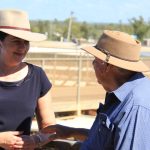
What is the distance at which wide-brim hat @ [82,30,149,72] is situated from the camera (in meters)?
2.53

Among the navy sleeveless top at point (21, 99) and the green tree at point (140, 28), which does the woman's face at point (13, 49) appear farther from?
the green tree at point (140, 28)

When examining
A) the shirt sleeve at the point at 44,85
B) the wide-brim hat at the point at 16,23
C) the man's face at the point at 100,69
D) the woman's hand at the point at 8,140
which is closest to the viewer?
the man's face at the point at 100,69

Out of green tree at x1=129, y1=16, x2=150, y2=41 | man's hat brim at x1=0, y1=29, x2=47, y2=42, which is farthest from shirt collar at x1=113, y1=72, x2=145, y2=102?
green tree at x1=129, y1=16, x2=150, y2=41

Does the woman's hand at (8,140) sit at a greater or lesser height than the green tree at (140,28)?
greater

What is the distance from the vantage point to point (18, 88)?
10.5 ft

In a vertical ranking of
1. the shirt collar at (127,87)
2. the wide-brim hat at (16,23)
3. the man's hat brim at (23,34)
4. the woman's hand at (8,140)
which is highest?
the wide-brim hat at (16,23)

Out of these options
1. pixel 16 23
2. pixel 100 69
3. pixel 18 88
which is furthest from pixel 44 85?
pixel 100 69

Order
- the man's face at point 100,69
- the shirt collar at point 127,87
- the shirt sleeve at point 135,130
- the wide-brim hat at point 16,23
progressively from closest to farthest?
the shirt sleeve at point 135,130 → the shirt collar at point 127,87 → the man's face at point 100,69 → the wide-brim hat at point 16,23

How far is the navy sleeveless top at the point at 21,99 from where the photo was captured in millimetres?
3131

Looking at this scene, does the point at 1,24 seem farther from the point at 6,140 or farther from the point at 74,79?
the point at 74,79

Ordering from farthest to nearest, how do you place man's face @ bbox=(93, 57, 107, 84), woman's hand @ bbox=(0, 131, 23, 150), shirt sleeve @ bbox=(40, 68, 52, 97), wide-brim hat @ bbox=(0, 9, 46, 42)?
shirt sleeve @ bbox=(40, 68, 52, 97) → wide-brim hat @ bbox=(0, 9, 46, 42) → woman's hand @ bbox=(0, 131, 23, 150) → man's face @ bbox=(93, 57, 107, 84)

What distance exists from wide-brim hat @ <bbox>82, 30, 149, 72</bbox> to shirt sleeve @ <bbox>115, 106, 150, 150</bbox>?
266 mm

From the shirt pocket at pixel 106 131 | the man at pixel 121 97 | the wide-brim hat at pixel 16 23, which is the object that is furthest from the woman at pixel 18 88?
the shirt pocket at pixel 106 131

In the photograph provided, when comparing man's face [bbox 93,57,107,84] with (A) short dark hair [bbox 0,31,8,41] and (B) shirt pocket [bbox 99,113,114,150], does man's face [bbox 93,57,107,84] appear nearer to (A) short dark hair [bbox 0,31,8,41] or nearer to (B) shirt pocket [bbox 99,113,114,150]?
(B) shirt pocket [bbox 99,113,114,150]
